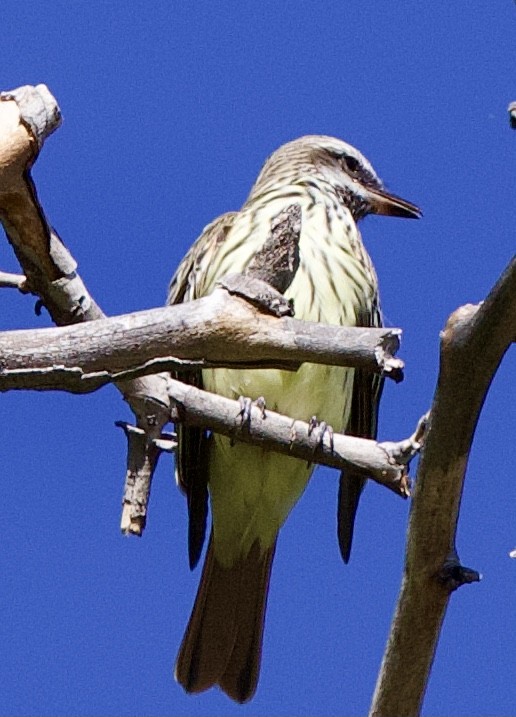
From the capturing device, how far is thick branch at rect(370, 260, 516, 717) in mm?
2705

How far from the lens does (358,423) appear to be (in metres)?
5.66

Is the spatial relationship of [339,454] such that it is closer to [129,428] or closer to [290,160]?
[129,428]

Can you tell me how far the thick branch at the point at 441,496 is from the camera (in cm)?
271

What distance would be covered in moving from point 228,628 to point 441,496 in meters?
2.65

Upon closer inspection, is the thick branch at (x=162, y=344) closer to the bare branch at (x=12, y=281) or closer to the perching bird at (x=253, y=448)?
the bare branch at (x=12, y=281)

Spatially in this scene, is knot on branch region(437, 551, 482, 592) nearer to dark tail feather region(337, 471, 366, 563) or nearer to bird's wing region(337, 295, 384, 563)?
bird's wing region(337, 295, 384, 563)

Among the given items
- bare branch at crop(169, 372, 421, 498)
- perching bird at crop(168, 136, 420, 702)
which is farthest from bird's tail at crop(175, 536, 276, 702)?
bare branch at crop(169, 372, 421, 498)

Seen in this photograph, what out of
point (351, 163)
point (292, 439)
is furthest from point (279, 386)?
→ point (351, 163)

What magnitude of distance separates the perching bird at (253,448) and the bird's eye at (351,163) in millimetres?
520

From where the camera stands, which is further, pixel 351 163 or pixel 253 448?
pixel 351 163

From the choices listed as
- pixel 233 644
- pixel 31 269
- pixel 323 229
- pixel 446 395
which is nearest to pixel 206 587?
pixel 233 644

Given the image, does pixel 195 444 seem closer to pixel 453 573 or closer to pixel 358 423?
pixel 358 423

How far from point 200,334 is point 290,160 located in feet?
11.6

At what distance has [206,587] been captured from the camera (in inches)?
218
